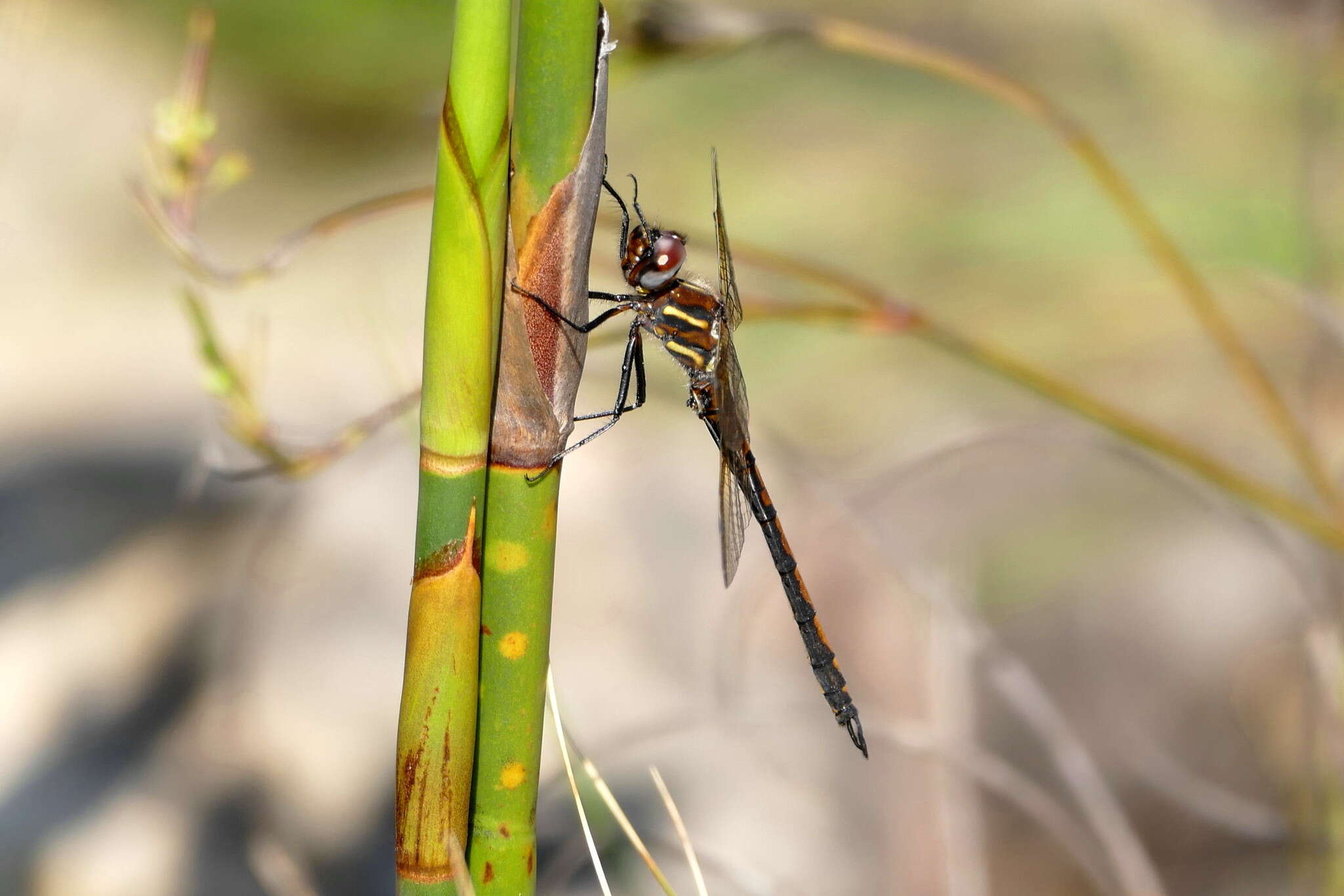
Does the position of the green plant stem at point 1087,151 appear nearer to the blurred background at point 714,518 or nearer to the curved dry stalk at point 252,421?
the blurred background at point 714,518

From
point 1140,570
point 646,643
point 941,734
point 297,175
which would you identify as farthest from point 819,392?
point 941,734

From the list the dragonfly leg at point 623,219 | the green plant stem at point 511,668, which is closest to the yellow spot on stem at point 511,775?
the green plant stem at point 511,668

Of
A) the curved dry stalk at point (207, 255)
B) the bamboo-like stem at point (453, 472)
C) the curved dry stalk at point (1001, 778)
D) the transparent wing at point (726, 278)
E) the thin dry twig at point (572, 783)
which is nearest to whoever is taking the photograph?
the bamboo-like stem at point (453, 472)

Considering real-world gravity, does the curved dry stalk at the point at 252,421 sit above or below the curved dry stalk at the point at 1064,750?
above

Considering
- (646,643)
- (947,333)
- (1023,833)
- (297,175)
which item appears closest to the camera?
(947,333)

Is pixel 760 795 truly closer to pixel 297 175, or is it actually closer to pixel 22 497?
pixel 22 497

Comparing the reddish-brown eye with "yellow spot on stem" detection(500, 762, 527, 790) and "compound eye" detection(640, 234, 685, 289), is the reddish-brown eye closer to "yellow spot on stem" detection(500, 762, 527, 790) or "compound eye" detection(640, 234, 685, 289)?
"compound eye" detection(640, 234, 685, 289)
